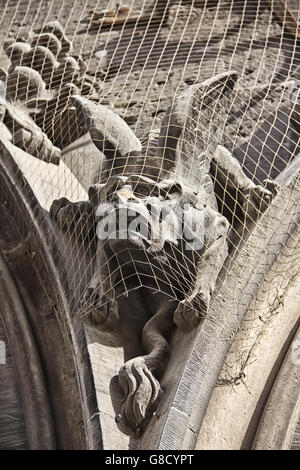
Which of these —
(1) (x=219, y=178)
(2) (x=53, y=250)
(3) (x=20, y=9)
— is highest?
(1) (x=219, y=178)

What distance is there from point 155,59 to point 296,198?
1983mm

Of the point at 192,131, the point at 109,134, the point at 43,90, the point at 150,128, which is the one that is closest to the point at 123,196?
the point at 192,131

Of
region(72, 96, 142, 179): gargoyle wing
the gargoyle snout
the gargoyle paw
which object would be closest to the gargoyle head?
the gargoyle snout

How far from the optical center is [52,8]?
24.7 ft

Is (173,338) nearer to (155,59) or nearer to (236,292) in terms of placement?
(236,292)

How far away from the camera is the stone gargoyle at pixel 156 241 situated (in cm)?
450

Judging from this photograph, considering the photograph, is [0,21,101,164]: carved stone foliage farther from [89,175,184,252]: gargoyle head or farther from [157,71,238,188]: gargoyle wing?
[89,175,184,252]: gargoyle head

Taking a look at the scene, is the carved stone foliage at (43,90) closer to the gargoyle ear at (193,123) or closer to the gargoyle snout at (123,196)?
the gargoyle ear at (193,123)

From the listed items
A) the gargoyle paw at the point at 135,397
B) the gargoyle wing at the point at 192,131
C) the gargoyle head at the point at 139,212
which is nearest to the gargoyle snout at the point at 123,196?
the gargoyle head at the point at 139,212

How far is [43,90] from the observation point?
6223 mm

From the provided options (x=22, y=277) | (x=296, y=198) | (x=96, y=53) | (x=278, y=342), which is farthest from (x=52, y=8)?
(x=278, y=342)

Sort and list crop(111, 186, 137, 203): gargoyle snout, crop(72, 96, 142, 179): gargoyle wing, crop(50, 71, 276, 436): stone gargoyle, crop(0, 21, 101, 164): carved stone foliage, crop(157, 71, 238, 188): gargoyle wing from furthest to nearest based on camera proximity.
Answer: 1. crop(0, 21, 101, 164): carved stone foliage
2. crop(72, 96, 142, 179): gargoyle wing
3. crop(157, 71, 238, 188): gargoyle wing
4. crop(111, 186, 137, 203): gargoyle snout
5. crop(50, 71, 276, 436): stone gargoyle

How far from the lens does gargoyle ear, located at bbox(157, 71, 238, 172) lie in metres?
5.04

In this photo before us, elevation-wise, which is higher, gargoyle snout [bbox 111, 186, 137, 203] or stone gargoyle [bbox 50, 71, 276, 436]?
gargoyle snout [bbox 111, 186, 137, 203]
